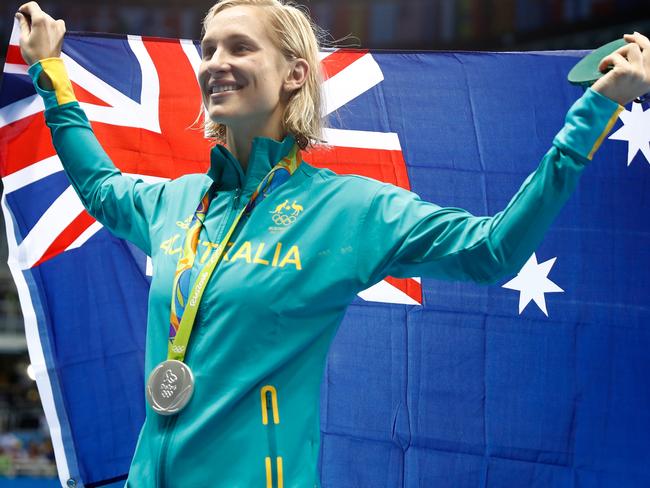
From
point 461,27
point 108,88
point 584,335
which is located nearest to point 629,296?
point 584,335

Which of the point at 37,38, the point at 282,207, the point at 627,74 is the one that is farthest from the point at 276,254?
the point at 37,38

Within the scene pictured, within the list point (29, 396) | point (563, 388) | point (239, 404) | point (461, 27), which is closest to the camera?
point (239, 404)

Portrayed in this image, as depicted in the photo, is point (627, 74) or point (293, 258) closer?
point (627, 74)

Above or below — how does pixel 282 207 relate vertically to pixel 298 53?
below

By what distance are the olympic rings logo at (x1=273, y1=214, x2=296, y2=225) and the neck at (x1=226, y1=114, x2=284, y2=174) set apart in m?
0.15

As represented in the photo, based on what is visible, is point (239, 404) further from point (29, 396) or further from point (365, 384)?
point (29, 396)

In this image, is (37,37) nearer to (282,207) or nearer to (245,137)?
(245,137)

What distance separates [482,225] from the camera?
1.79 m

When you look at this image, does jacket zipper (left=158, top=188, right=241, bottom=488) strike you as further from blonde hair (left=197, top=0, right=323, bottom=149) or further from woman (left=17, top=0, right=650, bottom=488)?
blonde hair (left=197, top=0, right=323, bottom=149)

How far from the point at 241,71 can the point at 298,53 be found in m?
0.17

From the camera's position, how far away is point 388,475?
3229 mm

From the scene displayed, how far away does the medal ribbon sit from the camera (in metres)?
1.90

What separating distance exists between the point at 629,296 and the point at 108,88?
6.33 ft

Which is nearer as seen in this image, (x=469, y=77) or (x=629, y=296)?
(x=629, y=296)
